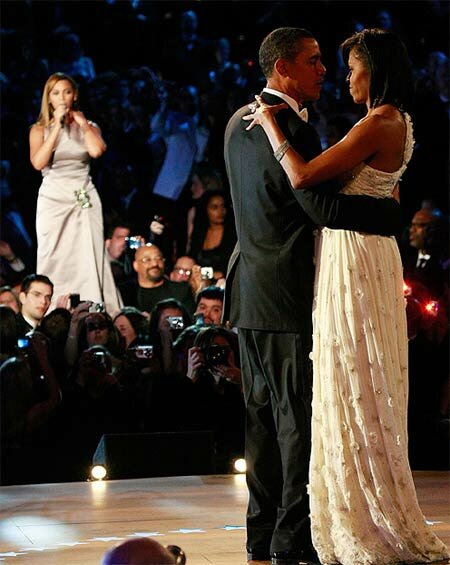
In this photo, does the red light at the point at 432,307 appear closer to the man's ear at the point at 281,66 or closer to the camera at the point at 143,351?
the camera at the point at 143,351

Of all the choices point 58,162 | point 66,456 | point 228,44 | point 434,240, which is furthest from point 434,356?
point 228,44

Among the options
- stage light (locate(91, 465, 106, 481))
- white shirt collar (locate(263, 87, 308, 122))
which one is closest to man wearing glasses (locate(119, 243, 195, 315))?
stage light (locate(91, 465, 106, 481))

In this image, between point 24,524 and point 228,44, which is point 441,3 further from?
point 24,524

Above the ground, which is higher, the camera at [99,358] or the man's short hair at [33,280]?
the man's short hair at [33,280]

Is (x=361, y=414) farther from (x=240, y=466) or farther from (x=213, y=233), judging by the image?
(x=213, y=233)

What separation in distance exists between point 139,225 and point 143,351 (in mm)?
2562

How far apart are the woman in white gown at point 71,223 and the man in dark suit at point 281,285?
3945 millimetres

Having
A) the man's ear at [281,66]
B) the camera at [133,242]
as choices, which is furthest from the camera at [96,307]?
the man's ear at [281,66]

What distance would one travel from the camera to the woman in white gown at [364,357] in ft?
10.5

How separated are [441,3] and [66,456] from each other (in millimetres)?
5504

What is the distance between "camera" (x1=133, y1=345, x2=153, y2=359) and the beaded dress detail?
2780 mm

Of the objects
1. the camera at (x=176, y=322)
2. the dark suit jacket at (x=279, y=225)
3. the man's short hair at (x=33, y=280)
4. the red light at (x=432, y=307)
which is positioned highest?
the dark suit jacket at (x=279, y=225)

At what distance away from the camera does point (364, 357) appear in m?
3.24

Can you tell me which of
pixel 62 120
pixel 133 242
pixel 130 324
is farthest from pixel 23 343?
pixel 133 242
